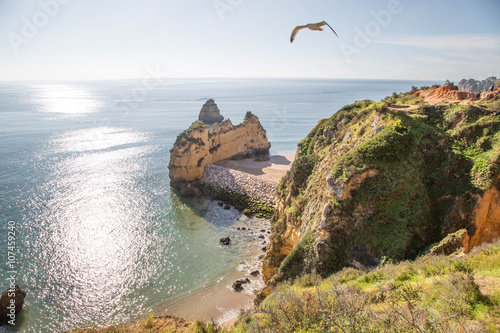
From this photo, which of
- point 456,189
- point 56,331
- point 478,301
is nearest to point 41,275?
point 56,331

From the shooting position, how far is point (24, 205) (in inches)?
1298

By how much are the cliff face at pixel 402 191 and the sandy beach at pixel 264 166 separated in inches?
924

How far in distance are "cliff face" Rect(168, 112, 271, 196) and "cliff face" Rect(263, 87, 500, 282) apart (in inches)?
1036

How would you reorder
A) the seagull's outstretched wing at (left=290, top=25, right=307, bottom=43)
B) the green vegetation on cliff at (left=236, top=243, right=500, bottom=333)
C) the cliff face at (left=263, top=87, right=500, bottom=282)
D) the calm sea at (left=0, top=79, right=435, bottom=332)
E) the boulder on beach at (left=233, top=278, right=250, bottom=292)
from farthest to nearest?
the boulder on beach at (left=233, top=278, right=250, bottom=292), the calm sea at (left=0, top=79, right=435, bottom=332), the cliff face at (left=263, top=87, right=500, bottom=282), the seagull's outstretched wing at (left=290, top=25, right=307, bottom=43), the green vegetation on cliff at (left=236, top=243, right=500, bottom=333)

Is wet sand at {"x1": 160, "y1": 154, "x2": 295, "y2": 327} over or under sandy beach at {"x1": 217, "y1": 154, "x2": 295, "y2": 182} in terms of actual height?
under

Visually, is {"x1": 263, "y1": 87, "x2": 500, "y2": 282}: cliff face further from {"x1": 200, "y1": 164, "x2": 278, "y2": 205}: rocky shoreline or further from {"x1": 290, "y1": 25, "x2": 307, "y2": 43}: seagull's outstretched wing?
{"x1": 200, "y1": 164, "x2": 278, "y2": 205}: rocky shoreline

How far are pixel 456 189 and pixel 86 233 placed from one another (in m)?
30.6

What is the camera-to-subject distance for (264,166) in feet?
153

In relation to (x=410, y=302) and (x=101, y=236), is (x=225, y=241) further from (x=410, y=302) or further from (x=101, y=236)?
(x=410, y=302)

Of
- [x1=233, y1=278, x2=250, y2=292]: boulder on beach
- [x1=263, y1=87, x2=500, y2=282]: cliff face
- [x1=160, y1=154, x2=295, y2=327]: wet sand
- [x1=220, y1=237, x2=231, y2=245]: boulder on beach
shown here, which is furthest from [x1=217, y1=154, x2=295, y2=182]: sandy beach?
[x1=263, y1=87, x2=500, y2=282]: cliff face

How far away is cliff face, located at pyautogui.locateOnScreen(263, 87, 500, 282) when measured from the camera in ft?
41.7

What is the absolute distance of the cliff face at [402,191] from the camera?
1271 centimetres

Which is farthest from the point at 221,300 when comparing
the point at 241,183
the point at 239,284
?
the point at 241,183

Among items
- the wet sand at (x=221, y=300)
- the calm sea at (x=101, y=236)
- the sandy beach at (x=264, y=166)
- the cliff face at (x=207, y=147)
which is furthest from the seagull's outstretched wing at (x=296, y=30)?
the cliff face at (x=207, y=147)
